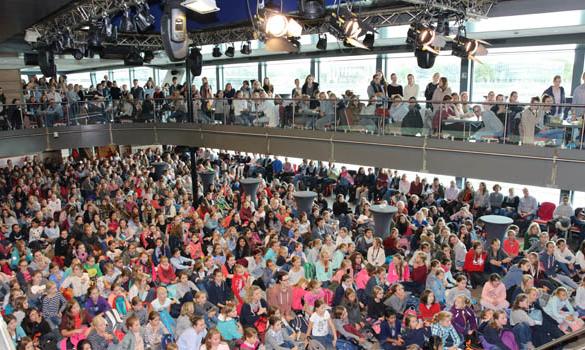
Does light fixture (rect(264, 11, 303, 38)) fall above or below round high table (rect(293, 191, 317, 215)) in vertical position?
above

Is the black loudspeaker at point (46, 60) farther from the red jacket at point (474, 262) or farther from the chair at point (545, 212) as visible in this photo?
the chair at point (545, 212)

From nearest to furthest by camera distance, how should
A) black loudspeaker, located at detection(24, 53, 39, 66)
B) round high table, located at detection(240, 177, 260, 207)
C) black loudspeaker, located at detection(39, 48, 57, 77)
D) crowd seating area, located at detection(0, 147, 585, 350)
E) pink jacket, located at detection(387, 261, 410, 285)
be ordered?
crowd seating area, located at detection(0, 147, 585, 350), pink jacket, located at detection(387, 261, 410, 285), round high table, located at detection(240, 177, 260, 207), black loudspeaker, located at detection(39, 48, 57, 77), black loudspeaker, located at detection(24, 53, 39, 66)

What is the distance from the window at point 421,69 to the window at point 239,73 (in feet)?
27.9

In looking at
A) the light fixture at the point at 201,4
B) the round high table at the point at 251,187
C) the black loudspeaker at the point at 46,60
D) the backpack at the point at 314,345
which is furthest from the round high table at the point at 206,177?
the backpack at the point at 314,345

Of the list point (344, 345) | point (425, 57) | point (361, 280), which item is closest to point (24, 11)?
point (425, 57)

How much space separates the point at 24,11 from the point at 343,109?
869 cm

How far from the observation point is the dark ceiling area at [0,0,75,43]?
38.0 feet

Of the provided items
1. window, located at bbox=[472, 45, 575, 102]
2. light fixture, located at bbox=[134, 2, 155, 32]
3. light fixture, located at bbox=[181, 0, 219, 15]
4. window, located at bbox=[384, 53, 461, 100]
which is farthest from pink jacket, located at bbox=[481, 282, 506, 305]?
window, located at bbox=[384, 53, 461, 100]

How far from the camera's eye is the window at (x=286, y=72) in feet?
74.2

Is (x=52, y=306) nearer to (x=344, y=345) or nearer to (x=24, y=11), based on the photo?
(x=344, y=345)

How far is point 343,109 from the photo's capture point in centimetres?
1254

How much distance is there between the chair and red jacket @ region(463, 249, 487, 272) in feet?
13.2

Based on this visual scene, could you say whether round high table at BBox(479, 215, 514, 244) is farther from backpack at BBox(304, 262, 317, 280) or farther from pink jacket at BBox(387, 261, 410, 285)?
backpack at BBox(304, 262, 317, 280)

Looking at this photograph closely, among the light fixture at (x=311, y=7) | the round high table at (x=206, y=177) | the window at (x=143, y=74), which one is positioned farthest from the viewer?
the window at (x=143, y=74)
